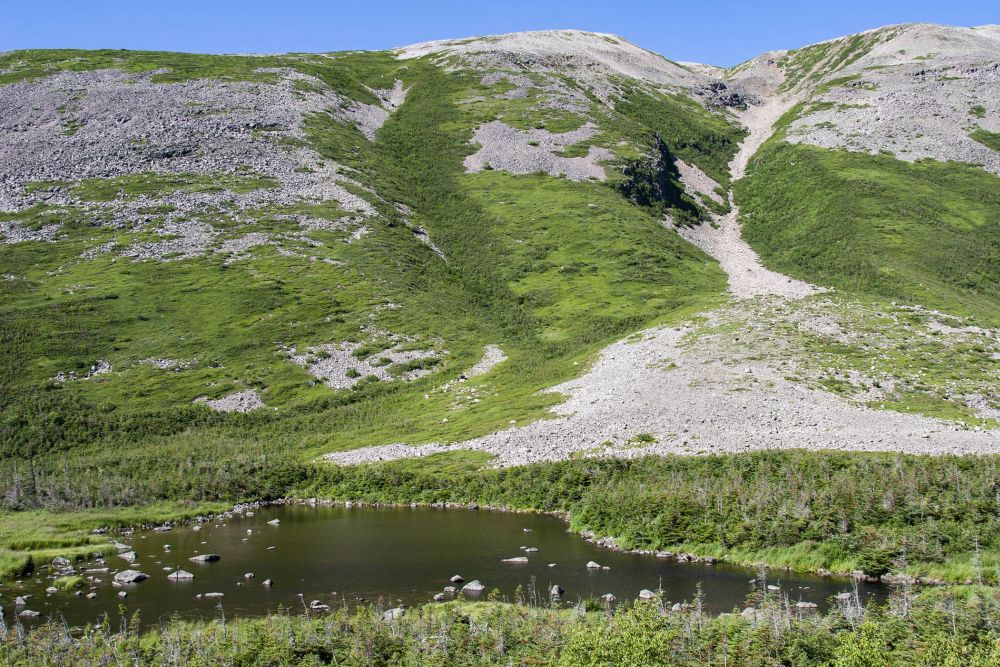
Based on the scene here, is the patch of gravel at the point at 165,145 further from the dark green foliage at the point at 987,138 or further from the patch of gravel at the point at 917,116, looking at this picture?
the dark green foliage at the point at 987,138

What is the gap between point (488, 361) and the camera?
8606 cm

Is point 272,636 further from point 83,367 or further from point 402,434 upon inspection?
point 83,367

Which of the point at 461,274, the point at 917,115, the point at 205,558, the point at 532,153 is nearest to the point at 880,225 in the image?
the point at 532,153

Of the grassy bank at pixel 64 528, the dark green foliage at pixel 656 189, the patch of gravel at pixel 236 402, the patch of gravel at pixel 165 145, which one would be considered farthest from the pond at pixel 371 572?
the dark green foliage at pixel 656 189

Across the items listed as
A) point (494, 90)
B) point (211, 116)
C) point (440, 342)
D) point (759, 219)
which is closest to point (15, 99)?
point (211, 116)

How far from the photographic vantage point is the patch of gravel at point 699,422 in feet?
160

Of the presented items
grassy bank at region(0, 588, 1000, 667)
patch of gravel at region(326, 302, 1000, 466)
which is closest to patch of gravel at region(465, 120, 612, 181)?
patch of gravel at region(326, 302, 1000, 466)

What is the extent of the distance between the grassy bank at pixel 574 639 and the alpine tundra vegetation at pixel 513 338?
13 centimetres

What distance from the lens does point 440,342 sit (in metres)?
91.1

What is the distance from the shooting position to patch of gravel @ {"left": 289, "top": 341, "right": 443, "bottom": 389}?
8381 cm

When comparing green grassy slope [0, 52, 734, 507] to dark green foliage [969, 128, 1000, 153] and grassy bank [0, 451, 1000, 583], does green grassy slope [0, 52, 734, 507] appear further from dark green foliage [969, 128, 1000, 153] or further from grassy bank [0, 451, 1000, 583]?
dark green foliage [969, 128, 1000, 153]

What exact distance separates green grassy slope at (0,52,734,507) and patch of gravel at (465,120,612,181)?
4941 mm

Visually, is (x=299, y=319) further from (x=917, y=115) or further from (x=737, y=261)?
(x=917, y=115)

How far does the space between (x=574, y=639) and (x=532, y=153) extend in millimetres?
142874
